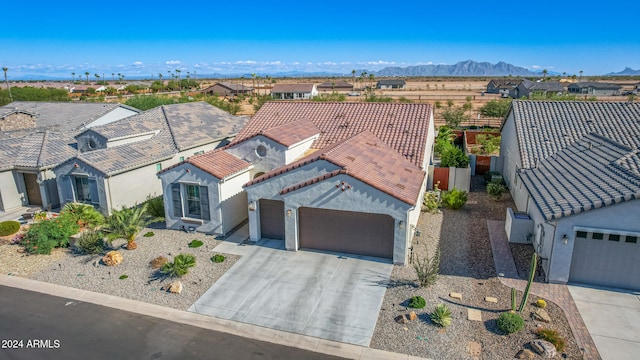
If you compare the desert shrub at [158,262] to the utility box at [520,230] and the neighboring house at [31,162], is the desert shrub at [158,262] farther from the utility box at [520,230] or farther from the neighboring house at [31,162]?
the utility box at [520,230]

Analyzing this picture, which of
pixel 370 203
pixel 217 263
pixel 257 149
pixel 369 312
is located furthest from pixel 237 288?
pixel 257 149

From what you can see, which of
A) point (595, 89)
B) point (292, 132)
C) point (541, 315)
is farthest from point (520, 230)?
point (595, 89)

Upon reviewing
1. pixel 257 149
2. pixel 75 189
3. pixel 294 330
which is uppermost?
pixel 257 149

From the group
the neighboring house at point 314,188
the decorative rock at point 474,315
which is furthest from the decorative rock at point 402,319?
the neighboring house at point 314,188

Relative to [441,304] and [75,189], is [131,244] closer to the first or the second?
[75,189]

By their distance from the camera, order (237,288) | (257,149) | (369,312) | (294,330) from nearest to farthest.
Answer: (294,330)
(369,312)
(237,288)
(257,149)
